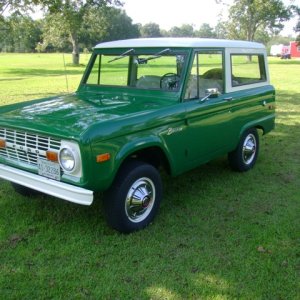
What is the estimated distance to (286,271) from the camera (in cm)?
339

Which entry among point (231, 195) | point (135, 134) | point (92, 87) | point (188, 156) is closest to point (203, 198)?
point (231, 195)

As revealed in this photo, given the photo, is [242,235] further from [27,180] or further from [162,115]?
[27,180]

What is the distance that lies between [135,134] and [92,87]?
5.59ft

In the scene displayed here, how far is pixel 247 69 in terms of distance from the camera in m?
5.69

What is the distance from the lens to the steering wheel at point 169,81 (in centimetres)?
449

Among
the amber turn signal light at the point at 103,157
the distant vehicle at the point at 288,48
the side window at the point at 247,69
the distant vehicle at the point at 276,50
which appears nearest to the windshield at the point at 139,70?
the side window at the point at 247,69

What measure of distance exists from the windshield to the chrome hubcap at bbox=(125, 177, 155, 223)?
116cm

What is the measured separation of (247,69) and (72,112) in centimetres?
286

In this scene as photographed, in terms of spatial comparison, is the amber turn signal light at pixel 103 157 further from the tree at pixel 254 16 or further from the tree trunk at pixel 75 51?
the tree at pixel 254 16

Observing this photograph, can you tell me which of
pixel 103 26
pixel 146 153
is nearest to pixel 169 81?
pixel 146 153

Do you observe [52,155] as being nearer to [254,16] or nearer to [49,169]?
[49,169]

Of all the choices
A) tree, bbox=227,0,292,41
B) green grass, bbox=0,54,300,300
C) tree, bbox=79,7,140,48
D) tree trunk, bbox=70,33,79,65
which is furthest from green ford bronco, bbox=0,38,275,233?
tree, bbox=227,0,292,41

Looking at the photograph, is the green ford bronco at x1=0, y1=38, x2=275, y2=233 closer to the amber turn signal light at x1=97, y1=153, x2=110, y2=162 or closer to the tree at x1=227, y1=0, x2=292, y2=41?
the amber turn signal light at x1=97, y1=153, x2=110, y2=162

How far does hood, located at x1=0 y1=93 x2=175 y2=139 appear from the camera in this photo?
3.53 m
